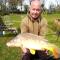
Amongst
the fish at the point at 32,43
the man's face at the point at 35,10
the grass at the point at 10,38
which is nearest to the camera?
the fish at the point at 32,43

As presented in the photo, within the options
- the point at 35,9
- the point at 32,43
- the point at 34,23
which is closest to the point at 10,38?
the point at 34,23

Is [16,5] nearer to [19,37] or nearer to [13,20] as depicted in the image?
[13,20]

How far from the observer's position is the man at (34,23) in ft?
11.5

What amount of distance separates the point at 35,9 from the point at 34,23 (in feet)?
0.62

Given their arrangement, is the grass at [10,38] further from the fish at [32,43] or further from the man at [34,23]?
the fish at [32,43]

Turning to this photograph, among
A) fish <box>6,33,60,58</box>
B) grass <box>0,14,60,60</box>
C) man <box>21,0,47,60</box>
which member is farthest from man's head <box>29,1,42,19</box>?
grass <box>0,14,60,60</box>

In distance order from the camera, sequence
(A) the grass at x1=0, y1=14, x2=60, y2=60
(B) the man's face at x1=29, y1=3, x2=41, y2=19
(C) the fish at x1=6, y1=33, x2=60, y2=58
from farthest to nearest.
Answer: (A) the grass at x1=0, y1=14, x2=60, y2=60 → (B) the man's face at x1=29, y1=3, x2=41, y2=19 → (C) the fish at x1=6, y1=33, x2=60, y2=58

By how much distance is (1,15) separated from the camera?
893 centimetres

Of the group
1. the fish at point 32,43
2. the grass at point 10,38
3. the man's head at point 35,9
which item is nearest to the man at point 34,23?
the man's head at point 35,9

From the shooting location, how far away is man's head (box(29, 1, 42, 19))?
3.51 metres

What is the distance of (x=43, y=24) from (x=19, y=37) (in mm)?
405

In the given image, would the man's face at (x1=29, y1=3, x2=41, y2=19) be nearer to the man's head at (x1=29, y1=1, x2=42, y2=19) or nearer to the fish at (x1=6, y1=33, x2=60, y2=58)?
the man's head at (x1=29, y1=1, x2=42, y2=19)

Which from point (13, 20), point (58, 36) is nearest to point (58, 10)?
point (58, 36)

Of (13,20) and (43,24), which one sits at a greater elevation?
(43,24)
